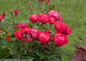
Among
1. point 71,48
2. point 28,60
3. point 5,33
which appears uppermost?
point 5,33

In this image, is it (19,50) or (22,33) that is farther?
(19,50)

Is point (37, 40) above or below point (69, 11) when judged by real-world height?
above

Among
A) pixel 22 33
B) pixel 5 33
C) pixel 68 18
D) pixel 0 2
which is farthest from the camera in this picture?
pixel 0 2

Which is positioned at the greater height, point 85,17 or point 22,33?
point 22,33

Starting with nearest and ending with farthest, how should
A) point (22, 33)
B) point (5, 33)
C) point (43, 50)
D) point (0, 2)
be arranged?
point (22, 33)
point (43, 50)
point (5, 33)
point (0, 2)

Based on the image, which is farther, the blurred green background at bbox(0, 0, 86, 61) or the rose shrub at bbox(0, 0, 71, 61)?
the blurred green background at bbox(0, 0, 86, 61)

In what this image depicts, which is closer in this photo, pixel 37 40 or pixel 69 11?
pixel 37 40

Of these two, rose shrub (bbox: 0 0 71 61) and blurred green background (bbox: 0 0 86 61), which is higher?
rose shrub (bbox: 0 0 71 61)

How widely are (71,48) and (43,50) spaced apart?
1500 mm

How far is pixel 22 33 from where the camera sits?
1.60 meters

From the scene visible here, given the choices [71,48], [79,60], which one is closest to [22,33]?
[79,60]

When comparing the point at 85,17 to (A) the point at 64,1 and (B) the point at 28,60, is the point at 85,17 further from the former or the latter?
(B) the point at 28,60

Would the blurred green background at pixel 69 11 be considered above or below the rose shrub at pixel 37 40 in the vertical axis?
below

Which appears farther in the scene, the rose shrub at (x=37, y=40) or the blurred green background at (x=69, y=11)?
the blurred green background at (x=69, y=11)
